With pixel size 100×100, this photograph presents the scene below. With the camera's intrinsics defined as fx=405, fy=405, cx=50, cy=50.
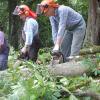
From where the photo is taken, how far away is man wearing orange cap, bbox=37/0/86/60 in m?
7.52

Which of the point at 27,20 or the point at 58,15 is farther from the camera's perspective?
the point at 27,20

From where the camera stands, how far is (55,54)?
732 cm

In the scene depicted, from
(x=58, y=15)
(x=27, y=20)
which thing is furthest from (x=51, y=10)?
(x=27, y=20)

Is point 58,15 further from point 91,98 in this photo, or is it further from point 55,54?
point 91,98

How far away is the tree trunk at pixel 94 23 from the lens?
14.4 metres

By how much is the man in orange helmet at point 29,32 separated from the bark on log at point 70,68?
1729 millimetres

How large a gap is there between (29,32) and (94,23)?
20.5ft

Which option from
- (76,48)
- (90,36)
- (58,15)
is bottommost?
(90,36)

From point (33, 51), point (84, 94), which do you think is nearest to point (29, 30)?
point (33, 51)

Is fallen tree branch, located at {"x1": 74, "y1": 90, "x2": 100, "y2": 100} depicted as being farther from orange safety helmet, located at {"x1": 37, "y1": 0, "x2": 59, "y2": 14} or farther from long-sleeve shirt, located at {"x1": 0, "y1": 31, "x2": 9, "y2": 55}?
long-sleeve shirt, located at {"x1": 0, "y1": 31, "x2": 9, "y2": 55}

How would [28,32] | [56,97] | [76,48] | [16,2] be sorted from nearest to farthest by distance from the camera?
[56,97] → [76,48] → [28,32] → [16,2]

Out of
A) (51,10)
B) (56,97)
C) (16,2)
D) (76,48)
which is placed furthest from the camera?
(16,2)

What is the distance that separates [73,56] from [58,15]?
3.45ft

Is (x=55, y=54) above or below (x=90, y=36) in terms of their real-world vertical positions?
above
